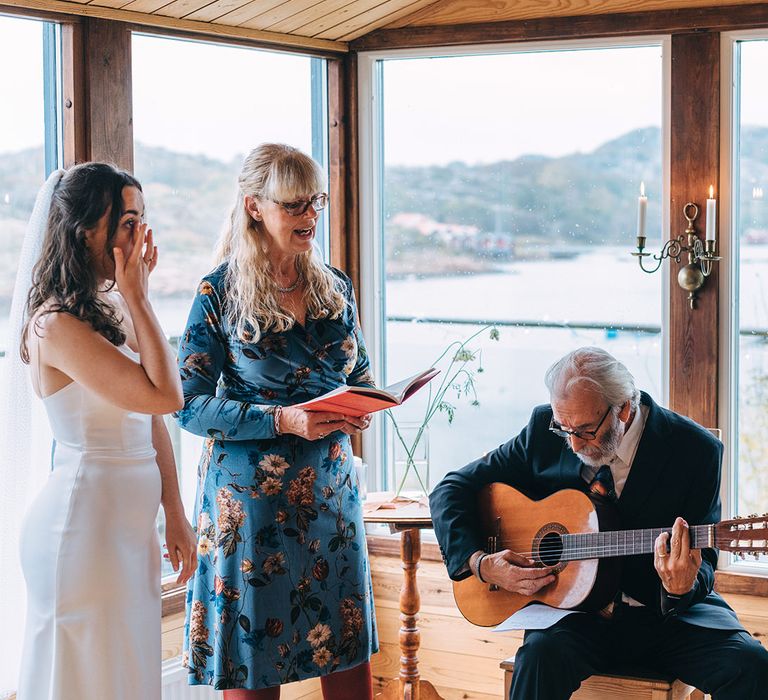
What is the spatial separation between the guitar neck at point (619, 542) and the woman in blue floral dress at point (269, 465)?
490 millimetres

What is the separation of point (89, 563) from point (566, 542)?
3.47ft

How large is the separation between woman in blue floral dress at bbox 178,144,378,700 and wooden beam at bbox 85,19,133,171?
1.91 ft

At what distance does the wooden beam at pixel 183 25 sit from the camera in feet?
8.88

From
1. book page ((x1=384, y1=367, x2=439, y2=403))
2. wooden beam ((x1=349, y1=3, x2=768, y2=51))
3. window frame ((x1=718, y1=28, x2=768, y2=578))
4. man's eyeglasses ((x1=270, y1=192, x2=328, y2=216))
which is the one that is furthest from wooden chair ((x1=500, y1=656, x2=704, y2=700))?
wooden beam ((x1=349, y1=3, x2=768, y2=51))

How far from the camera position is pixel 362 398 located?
→ 7.42 ft

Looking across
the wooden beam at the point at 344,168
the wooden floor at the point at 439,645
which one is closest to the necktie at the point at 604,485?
the wooden floor at the point at 439,645

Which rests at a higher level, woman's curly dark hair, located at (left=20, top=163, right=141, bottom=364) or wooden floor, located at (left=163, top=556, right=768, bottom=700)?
woman's curly dark hair, located at (left=20, top=163, right=141, bottom=364)

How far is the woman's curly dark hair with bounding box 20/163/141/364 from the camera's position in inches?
81.7

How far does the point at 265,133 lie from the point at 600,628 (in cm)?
194

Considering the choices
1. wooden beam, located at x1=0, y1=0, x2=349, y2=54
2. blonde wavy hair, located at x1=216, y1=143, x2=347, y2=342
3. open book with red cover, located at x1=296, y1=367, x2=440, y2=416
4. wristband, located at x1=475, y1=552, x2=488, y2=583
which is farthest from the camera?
wooden beam, located at x1=0, y1=0, x2=349, y2=54

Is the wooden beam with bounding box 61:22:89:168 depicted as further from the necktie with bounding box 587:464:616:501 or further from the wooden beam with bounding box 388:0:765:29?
the necktie with bounding box 587:464:616:501

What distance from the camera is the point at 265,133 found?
356cm

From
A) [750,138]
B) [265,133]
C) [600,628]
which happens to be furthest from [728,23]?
[600,628]

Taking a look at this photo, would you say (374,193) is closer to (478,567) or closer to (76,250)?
(478,567)
